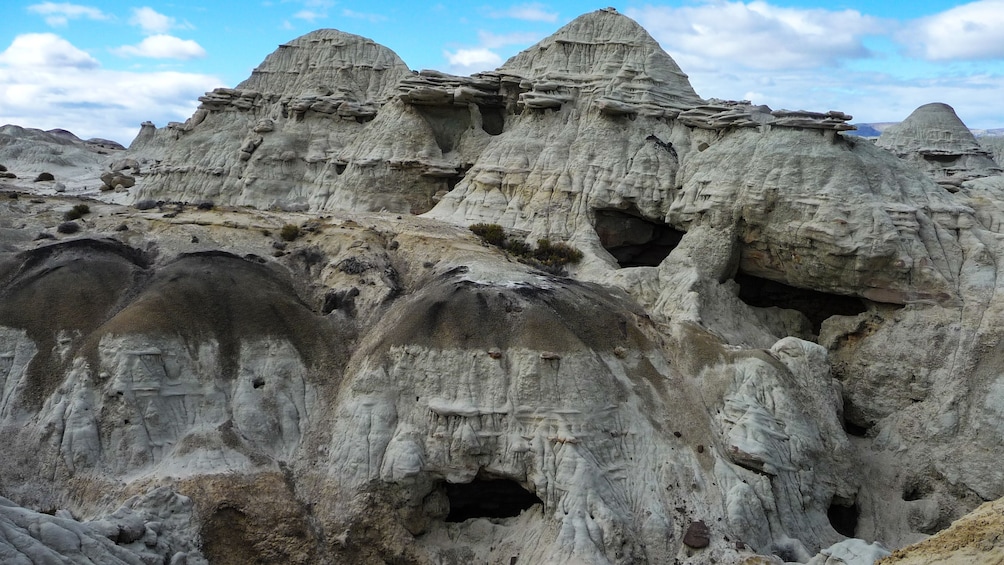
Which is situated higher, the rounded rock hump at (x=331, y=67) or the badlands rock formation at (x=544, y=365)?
the rounded rock hump at (x=331, y=67)

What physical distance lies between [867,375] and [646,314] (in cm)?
760

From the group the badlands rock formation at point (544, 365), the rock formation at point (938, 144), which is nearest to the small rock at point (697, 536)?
the badlands rock formation at point (544, 365)

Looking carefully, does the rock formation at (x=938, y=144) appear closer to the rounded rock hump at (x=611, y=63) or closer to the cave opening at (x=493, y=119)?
the rounded rock hump at (x=611, y=63)

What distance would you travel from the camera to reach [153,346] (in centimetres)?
2344

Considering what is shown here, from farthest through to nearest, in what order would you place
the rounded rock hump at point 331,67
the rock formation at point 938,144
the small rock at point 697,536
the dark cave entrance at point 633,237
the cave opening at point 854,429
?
the rock formation at point 938,144 < the rounded rock hump at point 331,67 < the dark cave entrance at point 633,237 < the cave opening at point 854,429 < the small rock at point 697,536

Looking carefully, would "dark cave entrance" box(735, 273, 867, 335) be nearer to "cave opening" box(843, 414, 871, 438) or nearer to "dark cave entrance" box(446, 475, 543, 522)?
"cave opening" box(843, 414, 871, 438)

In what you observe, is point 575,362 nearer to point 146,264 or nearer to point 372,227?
point 372,227

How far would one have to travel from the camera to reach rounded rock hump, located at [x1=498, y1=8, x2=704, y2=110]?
33750 millimetres

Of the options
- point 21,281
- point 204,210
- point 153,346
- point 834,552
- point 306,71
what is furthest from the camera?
point 306,71

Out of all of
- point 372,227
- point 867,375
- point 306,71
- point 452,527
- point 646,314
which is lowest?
point 452,527

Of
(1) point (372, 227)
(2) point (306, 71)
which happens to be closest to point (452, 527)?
(1) point (372, 227)

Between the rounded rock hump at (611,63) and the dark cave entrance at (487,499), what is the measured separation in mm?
16396

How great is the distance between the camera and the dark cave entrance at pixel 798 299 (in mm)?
29078

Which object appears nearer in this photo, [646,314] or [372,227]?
[646,314]
